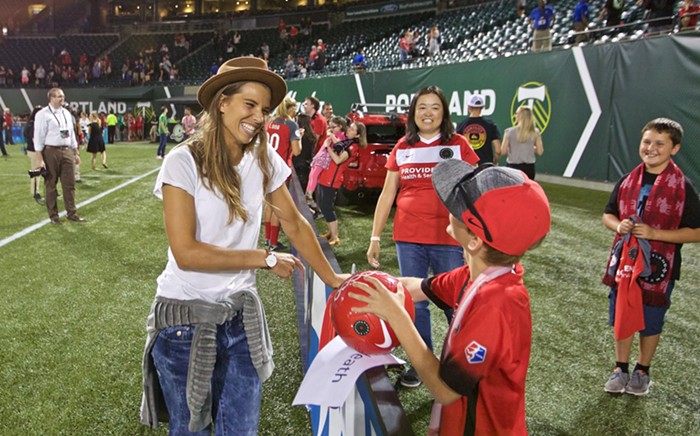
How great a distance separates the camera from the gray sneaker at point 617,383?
3.98 meters

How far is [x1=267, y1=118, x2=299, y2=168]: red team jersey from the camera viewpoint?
7.87 meters

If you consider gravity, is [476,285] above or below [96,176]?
above

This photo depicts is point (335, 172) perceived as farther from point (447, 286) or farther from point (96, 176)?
point (96, 176)

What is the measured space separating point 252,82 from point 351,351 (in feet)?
3.65

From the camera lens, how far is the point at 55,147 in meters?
9.53

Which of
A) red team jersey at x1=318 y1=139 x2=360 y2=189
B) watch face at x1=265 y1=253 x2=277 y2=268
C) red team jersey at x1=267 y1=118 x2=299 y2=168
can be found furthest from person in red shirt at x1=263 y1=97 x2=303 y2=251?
watch face at x1=265 y1=253 x2=277 y2=268

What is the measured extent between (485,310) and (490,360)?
144mm

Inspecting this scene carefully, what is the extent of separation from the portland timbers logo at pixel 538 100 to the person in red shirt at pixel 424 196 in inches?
407

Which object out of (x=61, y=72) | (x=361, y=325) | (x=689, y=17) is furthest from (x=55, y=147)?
(x=61, y=72)

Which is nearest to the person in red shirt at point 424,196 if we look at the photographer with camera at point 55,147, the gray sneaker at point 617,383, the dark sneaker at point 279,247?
the gray sneaker at point 617,383

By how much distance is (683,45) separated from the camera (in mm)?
10148

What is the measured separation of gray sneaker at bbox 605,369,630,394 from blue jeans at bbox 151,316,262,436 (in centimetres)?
287

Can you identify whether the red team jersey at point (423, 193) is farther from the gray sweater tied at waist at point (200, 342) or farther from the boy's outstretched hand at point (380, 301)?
the boy's outstretched hand at point (380, 301)

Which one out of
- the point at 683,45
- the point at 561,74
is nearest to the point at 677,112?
the point at 683,45
